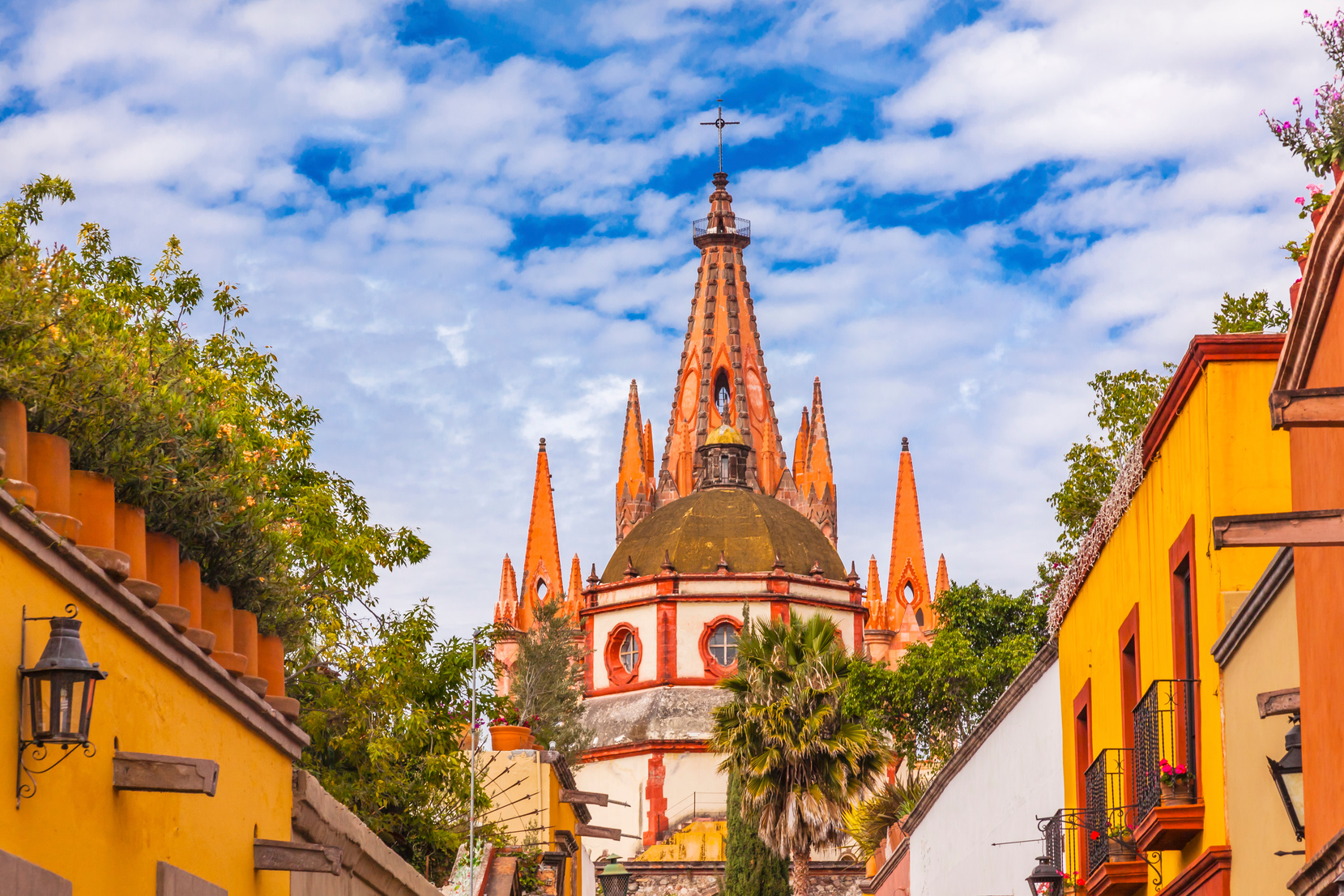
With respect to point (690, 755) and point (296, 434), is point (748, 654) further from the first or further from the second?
point (690, 755)

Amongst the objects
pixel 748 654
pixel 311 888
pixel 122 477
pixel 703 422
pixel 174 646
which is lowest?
pixel 311 888

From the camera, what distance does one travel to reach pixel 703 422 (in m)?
77.6

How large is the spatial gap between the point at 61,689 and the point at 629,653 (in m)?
51.4

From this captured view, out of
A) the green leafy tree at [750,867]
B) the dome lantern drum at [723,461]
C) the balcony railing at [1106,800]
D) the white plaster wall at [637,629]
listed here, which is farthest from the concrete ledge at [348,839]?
the dome lantern drum at [723,461]

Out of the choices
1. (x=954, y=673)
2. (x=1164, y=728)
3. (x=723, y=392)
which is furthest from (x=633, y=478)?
(x=1164, y=728)

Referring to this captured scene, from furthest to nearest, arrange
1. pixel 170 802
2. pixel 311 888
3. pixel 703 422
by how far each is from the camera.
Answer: pixel 703 422, pixel 311 888, pixel 170 802

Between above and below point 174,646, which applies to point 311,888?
below

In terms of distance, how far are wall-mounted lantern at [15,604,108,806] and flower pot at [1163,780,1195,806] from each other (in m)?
7.46

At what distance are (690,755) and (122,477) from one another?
47339 millimetres

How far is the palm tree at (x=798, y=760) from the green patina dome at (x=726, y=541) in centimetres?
2183

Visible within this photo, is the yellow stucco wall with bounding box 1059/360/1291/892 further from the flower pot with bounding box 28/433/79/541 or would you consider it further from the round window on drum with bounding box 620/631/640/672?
the round window on drum with bounding box 620/631/640/672

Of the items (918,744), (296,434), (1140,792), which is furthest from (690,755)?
(1140,792)

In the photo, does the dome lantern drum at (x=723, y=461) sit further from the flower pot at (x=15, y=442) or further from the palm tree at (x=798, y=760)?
the flower pot at (x=15, y=442)

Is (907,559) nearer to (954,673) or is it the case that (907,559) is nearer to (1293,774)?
(954,673)
